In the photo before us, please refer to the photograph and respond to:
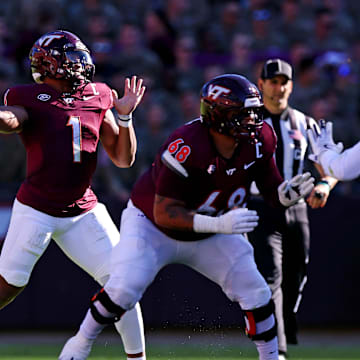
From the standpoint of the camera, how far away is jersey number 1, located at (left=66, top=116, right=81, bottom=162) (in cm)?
508

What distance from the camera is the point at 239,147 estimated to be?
4.93 meters

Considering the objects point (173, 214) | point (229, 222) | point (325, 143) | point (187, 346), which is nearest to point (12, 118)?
point (173, 214)

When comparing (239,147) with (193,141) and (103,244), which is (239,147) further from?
(103,244)

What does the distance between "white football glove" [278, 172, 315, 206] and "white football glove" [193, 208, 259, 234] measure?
0.42 metres

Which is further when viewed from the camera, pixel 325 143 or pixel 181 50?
pixel 181 50

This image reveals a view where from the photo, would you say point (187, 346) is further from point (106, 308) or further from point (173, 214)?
point (173, 214)

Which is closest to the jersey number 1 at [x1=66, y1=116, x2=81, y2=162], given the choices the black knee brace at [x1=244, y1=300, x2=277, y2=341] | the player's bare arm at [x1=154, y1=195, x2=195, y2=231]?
the player's bare arm at [x1=154, y1=195, x2=195, y2=231]

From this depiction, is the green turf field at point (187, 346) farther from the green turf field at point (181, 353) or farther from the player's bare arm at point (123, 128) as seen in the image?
the player's bare arm at point (123, 128)

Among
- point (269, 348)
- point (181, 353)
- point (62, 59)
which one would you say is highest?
point (62, 59)

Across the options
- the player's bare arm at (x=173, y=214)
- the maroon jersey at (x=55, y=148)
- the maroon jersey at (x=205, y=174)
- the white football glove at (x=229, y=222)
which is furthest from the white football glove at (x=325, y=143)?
A: the maroon jersey at (x=55, y=148)

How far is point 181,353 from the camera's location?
7.18 meters

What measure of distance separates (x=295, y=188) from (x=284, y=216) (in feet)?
3.98

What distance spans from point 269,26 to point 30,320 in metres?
4.10

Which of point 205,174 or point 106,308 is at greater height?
point 205,174
